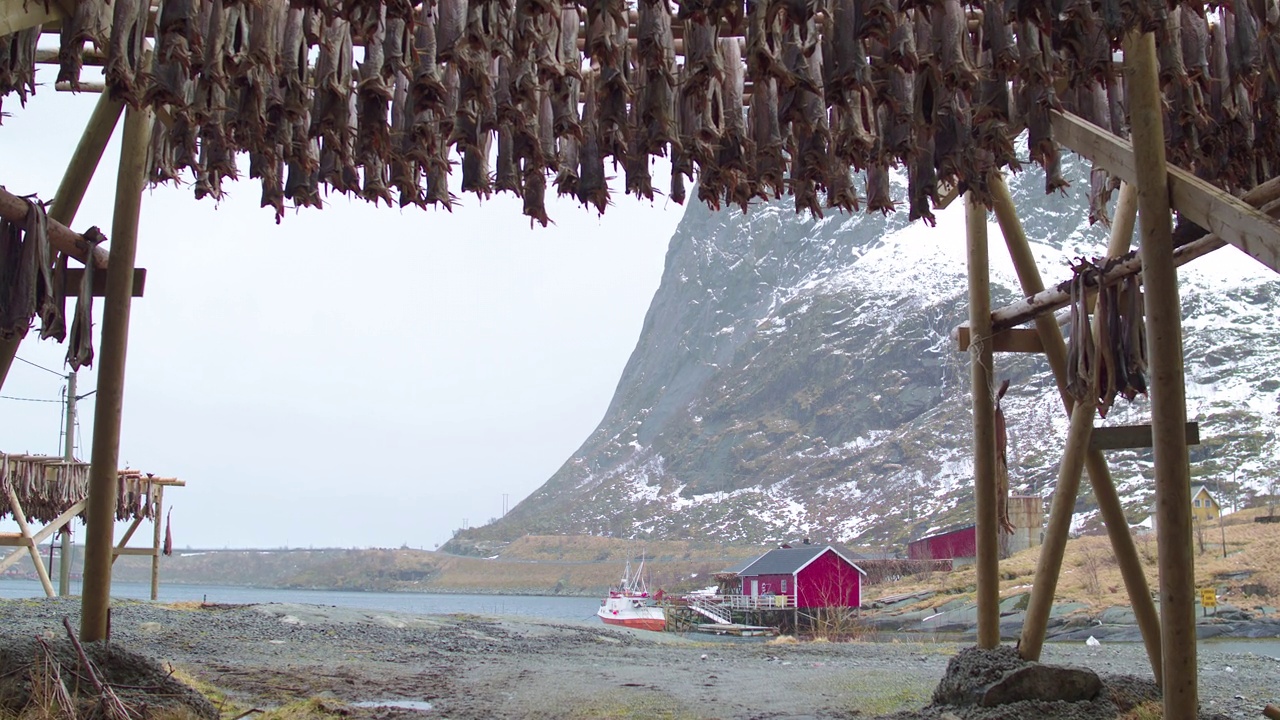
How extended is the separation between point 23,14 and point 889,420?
522ft

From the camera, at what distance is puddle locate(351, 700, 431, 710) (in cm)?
829

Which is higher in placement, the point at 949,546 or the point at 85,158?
the point at 85,158

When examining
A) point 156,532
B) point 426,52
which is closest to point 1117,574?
point 156,532

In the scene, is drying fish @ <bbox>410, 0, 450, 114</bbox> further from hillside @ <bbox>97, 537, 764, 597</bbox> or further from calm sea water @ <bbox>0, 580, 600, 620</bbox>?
hillside @ <bbox>97, 537, 764, 597</bbox>

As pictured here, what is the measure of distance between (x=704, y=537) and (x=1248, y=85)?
13235 cm

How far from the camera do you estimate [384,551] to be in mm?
183000

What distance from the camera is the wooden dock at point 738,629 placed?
4519cm

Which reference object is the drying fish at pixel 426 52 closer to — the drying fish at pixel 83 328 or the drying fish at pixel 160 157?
the drying fish at pixel 160 157

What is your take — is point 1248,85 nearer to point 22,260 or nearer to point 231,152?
point 231,152

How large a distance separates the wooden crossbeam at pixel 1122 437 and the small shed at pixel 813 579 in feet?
133

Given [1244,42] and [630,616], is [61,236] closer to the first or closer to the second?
[1244,42]

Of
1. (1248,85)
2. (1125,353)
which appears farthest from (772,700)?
(1248,85)

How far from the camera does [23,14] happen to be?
4.39 m

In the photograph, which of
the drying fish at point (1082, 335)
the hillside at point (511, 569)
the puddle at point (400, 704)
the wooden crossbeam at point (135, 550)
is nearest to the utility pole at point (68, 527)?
the wooden crossbeam at point (135, 550)
